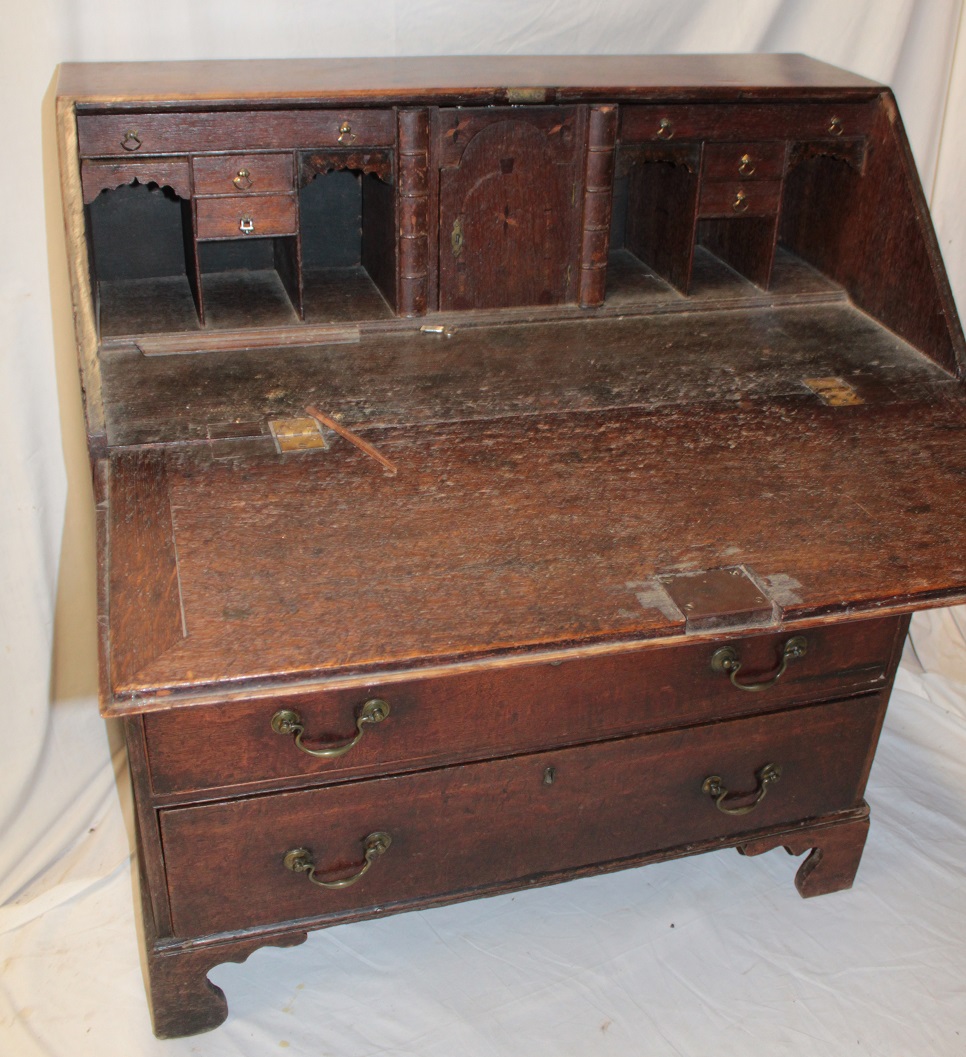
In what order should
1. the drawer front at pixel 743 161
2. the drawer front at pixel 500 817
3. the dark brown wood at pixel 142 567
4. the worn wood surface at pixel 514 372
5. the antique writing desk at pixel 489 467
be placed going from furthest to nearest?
1. the drawer front at pixel 743 161
2. the worn wood surface at pixel 514 372
3. the drawer front at pixel 500 817
4. the antique writing desk at pixel 489 467
5. the dark brown wood at pixel 142 567

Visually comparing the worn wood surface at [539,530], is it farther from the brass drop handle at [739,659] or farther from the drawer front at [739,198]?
the drawer front at [739,198]

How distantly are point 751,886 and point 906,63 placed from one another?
1.63 meters

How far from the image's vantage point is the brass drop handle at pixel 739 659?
172 centimetres

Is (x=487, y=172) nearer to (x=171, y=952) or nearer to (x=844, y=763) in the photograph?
(x=844, y=763)

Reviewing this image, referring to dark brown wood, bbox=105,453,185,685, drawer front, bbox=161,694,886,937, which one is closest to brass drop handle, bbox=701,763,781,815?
drawer front, bbox=161,694,886,937

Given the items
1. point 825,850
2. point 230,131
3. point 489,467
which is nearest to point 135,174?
point 230,131

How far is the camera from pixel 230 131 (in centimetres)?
182

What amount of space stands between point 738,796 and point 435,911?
0.60 m

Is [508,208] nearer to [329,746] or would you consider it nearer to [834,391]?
[834,391]

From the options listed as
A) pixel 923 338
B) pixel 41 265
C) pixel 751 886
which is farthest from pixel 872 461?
pixel 41 265

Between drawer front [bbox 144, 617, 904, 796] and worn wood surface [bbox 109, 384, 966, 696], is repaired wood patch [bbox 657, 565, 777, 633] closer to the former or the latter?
worn wood surface [bbox 109, 384, 966, 696]

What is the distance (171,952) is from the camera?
177 centimetres

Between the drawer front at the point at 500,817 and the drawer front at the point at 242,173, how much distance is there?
2.98ft

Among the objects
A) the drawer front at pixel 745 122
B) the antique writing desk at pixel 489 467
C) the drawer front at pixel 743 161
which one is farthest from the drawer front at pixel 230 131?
the drawer front at pixel 743 161
